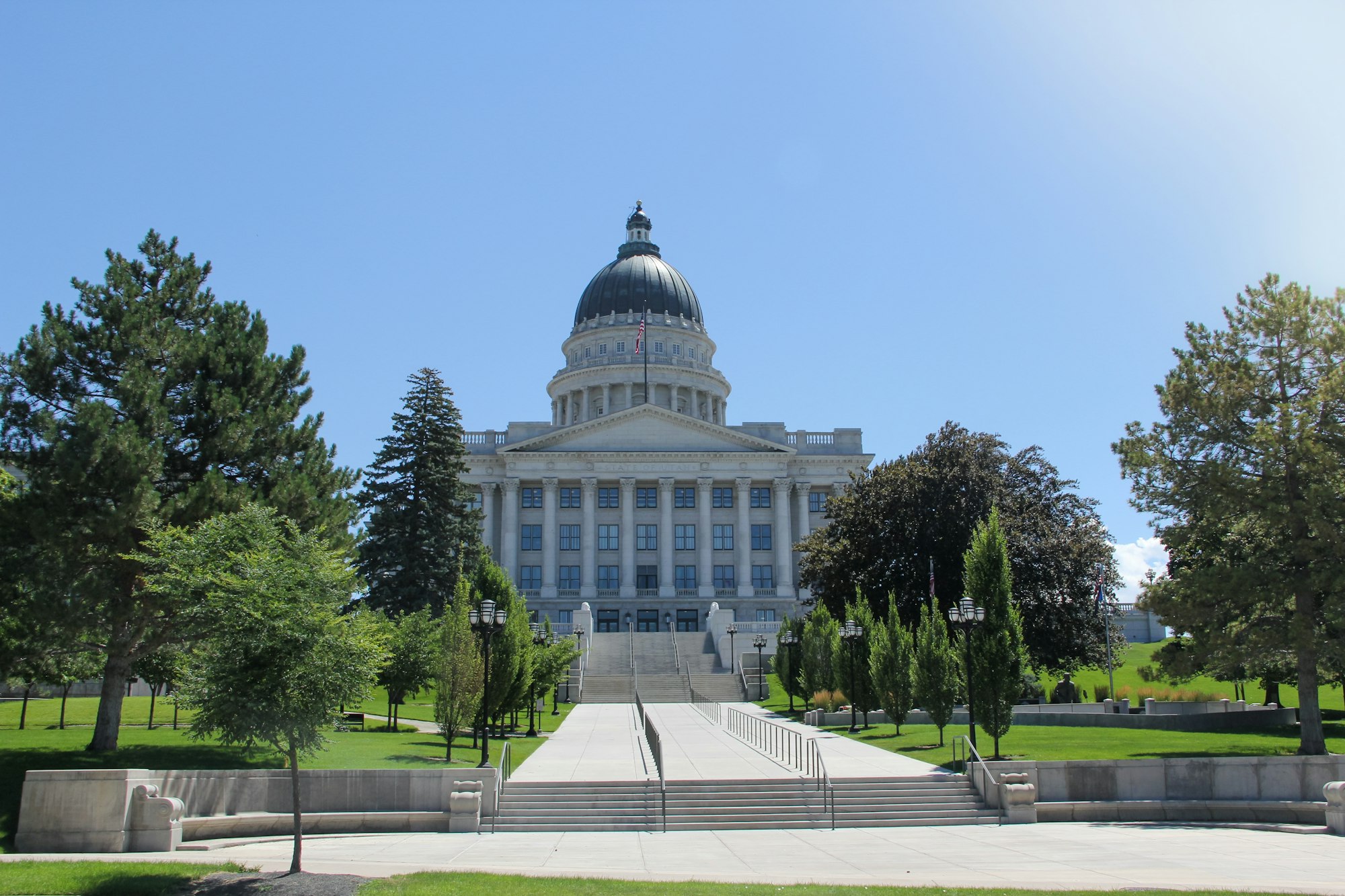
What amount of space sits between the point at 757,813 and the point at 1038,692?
1111 inches

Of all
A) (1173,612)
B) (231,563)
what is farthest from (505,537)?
(231,563)

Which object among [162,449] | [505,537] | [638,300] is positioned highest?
[638,300]

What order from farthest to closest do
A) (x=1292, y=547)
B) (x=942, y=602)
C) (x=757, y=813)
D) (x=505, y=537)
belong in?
(x=505, y=537), (x=942, y=602), (x=1292, y=547), (x=757, y=813)

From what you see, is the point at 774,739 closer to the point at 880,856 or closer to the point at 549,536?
the point at 880,856

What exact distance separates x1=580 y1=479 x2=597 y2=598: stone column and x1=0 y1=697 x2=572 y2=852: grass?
51.8 m

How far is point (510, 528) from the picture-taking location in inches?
3447

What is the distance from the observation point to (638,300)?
112 meters

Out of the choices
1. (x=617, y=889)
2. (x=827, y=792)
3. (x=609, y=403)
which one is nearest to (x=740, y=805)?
(x=827, y=792)

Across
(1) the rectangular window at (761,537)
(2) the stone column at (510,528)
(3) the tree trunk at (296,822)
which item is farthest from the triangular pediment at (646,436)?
(3) the tree trunk at (296,822)

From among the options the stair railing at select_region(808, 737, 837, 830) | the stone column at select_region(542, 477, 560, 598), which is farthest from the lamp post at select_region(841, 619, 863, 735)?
the stone column at select_region(542, 477, 560, 598)

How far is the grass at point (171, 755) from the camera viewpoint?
23.2 m

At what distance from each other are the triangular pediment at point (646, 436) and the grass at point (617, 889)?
7414 centimetres

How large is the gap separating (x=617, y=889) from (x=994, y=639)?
670 inches

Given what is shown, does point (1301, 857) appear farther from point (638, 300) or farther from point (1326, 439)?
point (638, 300)
